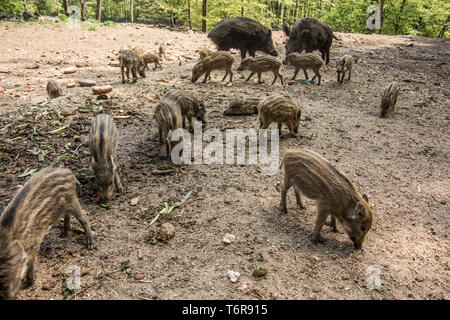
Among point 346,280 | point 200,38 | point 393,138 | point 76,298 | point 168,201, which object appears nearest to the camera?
point 76,298

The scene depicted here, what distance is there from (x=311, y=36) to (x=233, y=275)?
9638mm

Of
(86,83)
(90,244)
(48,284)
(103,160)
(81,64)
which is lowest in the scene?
(48,284)

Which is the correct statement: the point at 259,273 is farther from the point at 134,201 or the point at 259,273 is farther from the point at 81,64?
the point at 81,64

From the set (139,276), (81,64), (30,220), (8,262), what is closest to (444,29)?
(81,64)

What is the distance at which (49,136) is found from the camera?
5.26 meters

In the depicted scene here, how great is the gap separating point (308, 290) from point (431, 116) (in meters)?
6.55

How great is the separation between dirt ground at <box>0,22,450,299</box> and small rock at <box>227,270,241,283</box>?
0.03 meters

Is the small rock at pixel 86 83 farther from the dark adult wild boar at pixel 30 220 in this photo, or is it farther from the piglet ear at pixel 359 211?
the piglet ear at pixel 359 211

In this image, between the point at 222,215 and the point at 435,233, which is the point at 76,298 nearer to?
the point at 222,215

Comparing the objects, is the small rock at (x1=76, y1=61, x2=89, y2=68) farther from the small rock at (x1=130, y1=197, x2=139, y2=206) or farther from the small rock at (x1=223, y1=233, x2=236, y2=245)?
the small rock at (x1=223, y1=233, x2=236, y2=245)

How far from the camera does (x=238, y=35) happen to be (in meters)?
10.5

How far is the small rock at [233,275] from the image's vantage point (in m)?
2.93

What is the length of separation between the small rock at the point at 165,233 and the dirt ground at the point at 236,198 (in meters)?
0.07
